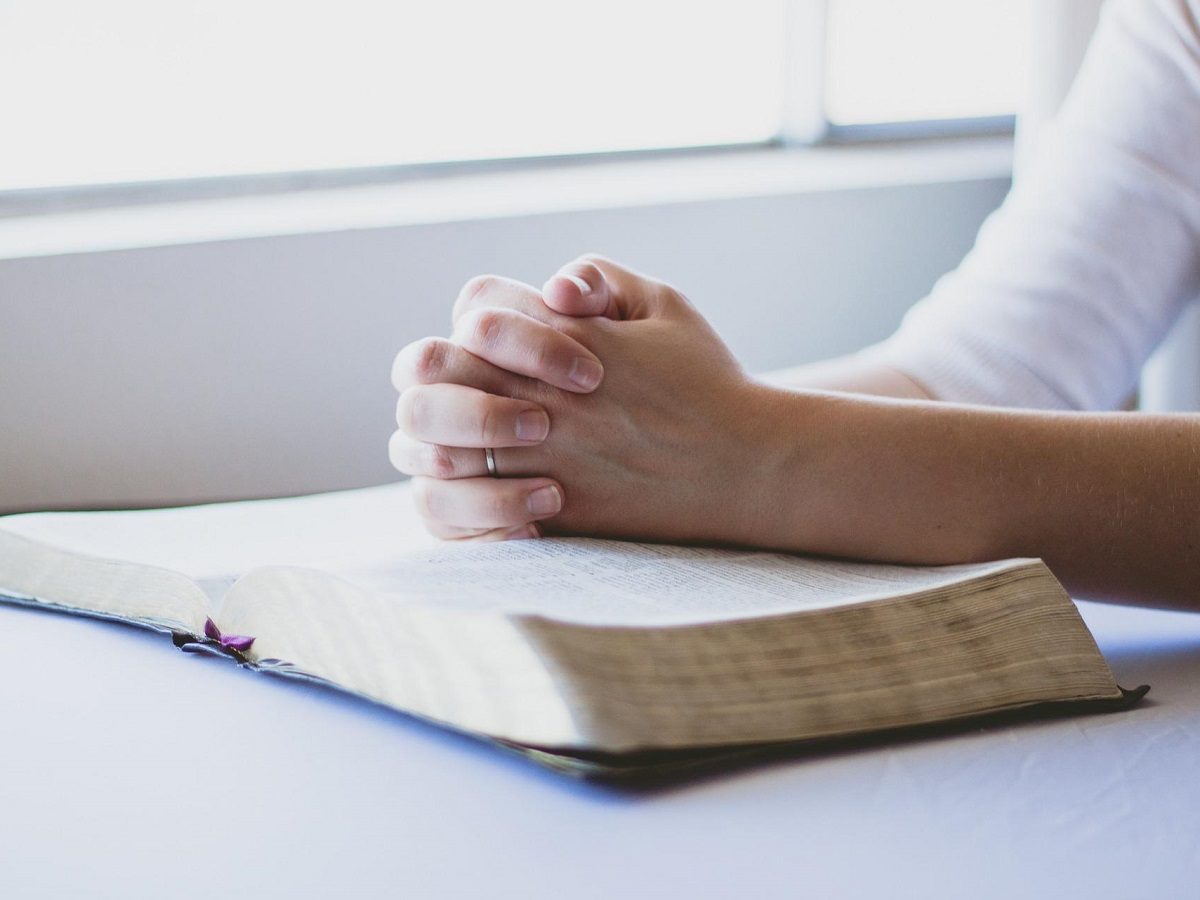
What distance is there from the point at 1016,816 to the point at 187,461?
0.79 metres

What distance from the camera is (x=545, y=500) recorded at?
56 cm

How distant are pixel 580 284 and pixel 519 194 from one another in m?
0.67

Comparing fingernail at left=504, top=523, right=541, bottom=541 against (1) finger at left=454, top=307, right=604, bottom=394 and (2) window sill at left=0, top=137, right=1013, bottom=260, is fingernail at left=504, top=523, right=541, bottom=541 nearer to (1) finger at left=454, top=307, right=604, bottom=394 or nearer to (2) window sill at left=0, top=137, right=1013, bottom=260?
(1) finger at left=454, top=307, right=604, bottom=394

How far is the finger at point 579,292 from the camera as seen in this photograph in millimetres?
579

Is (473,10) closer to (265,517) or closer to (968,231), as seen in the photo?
(968,231)

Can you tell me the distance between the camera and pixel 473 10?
1317 millimetres

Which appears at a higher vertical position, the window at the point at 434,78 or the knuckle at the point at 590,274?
the window at the point at 434,78

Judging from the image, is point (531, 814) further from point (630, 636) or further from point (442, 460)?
point (442, 460)

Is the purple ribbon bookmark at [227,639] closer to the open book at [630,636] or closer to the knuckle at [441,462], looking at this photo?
the open book at [630,636]

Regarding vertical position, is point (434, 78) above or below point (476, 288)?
above

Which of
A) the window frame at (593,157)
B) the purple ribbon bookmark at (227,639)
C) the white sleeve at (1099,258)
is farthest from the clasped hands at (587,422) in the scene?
the window frame at (593,157)

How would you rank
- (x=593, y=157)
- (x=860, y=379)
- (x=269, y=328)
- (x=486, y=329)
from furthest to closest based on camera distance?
1. (x=593, y=157)
2. (x=269, y=328)
3. (x=860, y=379)
4. (x=486, y=329)

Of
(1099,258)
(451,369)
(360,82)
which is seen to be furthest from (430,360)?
(360,82)

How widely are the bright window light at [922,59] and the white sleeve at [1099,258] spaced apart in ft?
2.16
